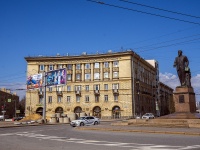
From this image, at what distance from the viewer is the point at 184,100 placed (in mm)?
24109

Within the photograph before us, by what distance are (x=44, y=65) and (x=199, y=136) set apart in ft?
210

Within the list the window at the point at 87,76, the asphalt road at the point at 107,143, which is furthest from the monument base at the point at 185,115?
the window at the point at 87,76

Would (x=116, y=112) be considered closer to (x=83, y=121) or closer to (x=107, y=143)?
(x=83, y=121)

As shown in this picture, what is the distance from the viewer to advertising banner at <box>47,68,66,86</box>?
44906 millimetres

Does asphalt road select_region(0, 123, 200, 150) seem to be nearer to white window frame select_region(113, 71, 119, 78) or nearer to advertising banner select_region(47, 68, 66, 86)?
advertising banner select_region(47, 68, 66, 86)

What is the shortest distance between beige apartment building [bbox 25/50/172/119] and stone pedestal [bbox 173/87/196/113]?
140 feet

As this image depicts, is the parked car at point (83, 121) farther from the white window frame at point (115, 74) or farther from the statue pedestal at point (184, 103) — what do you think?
the white window frame at point (115, 74)

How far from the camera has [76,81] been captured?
74.0 metres

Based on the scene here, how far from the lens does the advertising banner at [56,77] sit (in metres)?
44.9

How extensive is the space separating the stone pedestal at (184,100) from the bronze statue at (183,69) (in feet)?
2.91

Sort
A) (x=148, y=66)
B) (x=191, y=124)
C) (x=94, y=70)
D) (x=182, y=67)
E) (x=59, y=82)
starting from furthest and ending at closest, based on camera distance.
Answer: (x=148, y=66) < (x=94, y=70) < (x=59, y=82) < (x=182, y=67) < (x=191, y=124)

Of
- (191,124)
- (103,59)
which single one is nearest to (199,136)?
(191,124)

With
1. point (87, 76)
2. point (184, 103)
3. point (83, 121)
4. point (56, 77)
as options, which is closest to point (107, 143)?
point (184, 103)

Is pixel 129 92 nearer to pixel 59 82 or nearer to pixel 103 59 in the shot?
pixel 103 59
